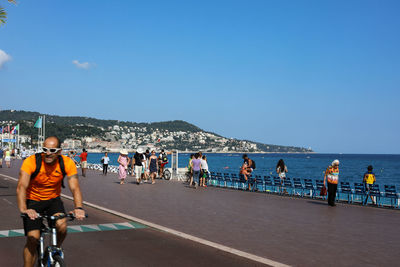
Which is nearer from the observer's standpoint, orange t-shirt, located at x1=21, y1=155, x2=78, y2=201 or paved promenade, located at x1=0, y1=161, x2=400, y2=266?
orange t-shirt, located at x1=21, y1=155, x2=78, y2=201

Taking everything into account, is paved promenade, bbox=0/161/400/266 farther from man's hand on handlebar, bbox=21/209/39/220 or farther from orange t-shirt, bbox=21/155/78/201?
man's hand on handlebar, bbox=21/209/39/220

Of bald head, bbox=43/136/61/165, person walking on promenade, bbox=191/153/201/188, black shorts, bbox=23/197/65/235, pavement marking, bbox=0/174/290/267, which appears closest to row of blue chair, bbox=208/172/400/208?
person walking on promenade, bbox=191/153/201/188

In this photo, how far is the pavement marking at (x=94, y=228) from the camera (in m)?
9.04

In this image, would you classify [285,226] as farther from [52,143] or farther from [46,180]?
[52,143]

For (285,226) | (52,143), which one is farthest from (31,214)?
(285,226)

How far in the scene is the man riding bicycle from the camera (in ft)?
Result: 15.5

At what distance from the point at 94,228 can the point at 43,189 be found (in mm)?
5081

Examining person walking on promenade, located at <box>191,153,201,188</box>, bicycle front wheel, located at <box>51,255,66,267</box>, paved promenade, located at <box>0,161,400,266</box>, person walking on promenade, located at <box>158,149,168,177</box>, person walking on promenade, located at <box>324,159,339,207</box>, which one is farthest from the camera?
person walking on promenade, located at <box>158,149,168,177</box>

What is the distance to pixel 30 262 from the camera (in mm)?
4914

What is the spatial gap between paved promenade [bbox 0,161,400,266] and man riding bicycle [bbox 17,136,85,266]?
11.7 feet

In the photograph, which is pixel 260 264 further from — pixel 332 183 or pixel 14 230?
pixel 332 183

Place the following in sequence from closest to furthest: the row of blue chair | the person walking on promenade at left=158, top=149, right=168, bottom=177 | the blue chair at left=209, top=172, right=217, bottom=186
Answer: the row of blue chair, the blue chair at left=209, top=172, right=217, bottom=186, the person walking on promenade at left=158, top=149, right=168, bottom=177

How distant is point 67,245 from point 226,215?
5.50 metres

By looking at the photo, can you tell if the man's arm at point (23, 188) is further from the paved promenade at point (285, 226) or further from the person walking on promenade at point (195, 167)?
the person walking on promenade at point (195, 167)
